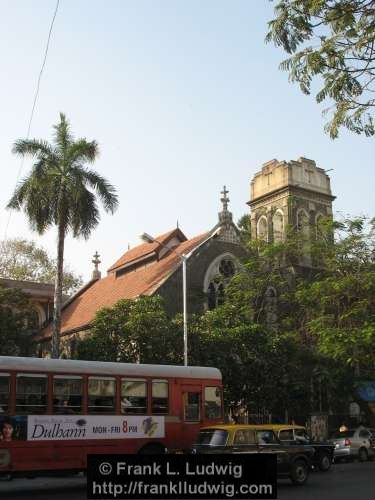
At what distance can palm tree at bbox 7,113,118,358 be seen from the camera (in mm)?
30891

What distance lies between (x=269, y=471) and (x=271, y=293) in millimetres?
29493

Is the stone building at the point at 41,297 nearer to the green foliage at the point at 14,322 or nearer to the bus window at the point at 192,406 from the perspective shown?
the green foliage at the point at 14,322

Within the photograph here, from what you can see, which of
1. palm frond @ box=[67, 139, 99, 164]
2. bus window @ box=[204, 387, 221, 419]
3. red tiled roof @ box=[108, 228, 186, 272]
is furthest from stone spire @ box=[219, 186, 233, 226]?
bus window @ box=[204, 387, 221, 419]

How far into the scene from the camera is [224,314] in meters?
31.5

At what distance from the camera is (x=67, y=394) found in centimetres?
1662

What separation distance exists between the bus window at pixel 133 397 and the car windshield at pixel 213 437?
228 centimetres

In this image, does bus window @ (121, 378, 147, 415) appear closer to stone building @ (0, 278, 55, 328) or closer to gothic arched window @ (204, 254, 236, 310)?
gothic arched window @ (204, 254, 236, 310)

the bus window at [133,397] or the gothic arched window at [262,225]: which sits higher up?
the gothic arched window at [262,225]

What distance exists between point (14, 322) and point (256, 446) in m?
20.2

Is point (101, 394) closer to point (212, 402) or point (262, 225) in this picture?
point (212, 402)

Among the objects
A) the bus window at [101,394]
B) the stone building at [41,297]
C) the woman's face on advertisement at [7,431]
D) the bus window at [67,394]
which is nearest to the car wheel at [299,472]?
the bus window at [101,394]

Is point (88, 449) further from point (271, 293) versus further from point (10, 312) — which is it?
point (271, 293)

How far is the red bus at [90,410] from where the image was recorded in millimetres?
15650

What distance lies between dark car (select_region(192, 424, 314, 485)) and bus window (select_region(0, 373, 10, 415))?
4637 mm
